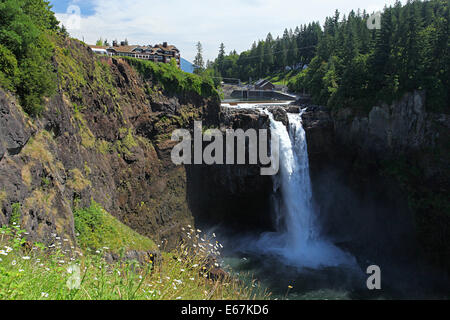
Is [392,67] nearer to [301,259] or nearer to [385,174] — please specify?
[385,174]

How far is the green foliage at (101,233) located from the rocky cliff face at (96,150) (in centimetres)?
62

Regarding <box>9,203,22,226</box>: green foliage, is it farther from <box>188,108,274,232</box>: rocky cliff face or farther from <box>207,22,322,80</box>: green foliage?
<box>207,22,322,80</box>: green foliage

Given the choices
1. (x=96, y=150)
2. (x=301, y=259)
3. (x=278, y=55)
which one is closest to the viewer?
(x=96, y=150)

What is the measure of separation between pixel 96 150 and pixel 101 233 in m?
5.22

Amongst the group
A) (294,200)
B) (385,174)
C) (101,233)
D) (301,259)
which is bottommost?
(301,259)

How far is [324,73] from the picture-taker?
3462cm

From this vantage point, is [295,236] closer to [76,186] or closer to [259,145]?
[259,145]

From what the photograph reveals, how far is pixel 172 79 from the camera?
76.6 feet

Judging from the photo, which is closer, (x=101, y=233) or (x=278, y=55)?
(x=101, y=233)

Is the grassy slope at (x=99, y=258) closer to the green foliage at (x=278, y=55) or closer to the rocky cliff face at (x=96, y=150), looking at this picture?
the rocky cliff face at (x=96, y=150)

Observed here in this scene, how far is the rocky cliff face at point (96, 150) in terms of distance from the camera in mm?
8633

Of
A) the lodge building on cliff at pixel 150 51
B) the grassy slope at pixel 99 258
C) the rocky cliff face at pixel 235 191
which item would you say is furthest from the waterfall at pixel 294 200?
the lodge building on cliff at pixel 150 51

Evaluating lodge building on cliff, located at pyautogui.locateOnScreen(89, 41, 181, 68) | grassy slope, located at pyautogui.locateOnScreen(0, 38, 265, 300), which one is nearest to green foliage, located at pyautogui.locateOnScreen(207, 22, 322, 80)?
lodge building on cliff, located at pyautogui.locateOnScreen(89, 41, 181, 68)

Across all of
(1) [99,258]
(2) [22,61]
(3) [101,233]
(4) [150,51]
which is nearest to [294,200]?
(3) [101,233]
